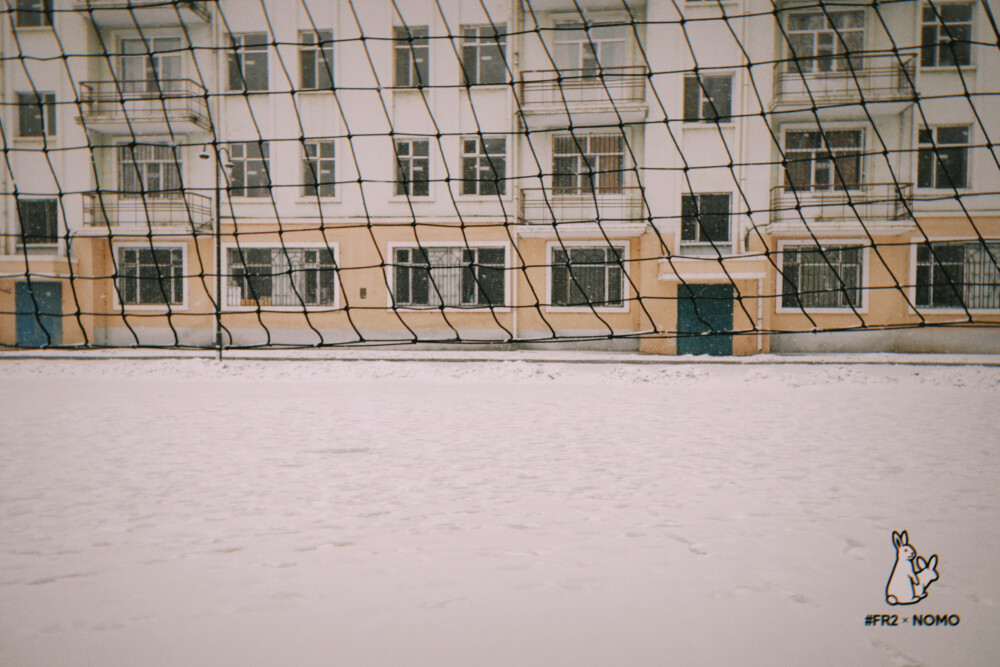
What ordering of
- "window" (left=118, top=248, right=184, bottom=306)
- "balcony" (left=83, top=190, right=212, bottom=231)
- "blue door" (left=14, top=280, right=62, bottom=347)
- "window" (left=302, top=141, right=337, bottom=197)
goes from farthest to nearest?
"blue door" (left=14, top=280, right=62, bottom=347)
"window" (left=118, top=248, right=184, bottom=306)
"balcony" (left=83, top=190, right=212, bottom=231)
"window" (left=302, top=141, right=337, bottom=197)

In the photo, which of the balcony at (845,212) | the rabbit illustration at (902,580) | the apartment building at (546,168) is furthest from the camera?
the apartment building at (546,168)

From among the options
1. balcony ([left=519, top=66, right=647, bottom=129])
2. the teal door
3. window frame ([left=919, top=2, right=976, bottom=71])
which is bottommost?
the teal door

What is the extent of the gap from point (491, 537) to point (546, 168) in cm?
1283

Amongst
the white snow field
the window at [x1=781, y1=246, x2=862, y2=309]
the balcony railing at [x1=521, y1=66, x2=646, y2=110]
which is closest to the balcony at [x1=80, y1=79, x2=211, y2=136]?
the balcony railing at [x1=521, y1=66, x2=646, y2=110]

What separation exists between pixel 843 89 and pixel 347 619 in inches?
593

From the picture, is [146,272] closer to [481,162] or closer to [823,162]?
[481,162]

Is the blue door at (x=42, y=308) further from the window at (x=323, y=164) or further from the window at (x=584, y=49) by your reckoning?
the window at (x=584, y=49)

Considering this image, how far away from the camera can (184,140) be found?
51.7ft

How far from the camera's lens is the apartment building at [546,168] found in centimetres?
1368

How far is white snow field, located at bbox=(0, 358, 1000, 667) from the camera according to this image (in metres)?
2.02

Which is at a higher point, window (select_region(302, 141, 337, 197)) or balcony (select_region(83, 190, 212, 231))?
window (select_region(302, 141, 337, 197))

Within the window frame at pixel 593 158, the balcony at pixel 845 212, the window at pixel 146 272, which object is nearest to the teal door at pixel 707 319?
the balcony at pixel 845 212

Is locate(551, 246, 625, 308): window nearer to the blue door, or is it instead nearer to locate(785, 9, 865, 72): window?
locate(785, 9, 865, 72): window

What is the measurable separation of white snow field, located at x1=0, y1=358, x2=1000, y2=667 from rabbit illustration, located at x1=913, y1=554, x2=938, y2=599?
4cm
